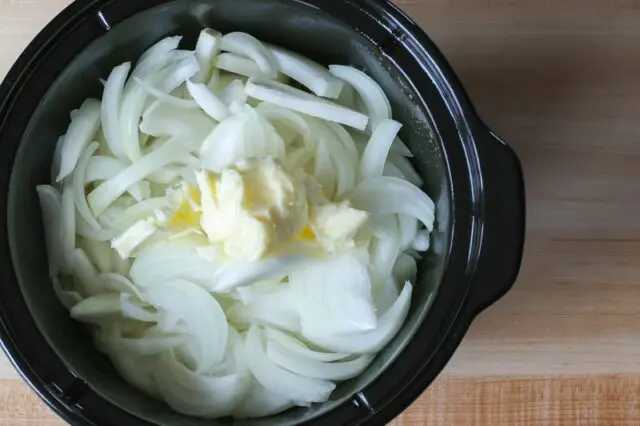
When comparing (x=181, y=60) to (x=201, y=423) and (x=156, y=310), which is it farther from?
(x=201, y=423)

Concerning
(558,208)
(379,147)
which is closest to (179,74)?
(379,147)

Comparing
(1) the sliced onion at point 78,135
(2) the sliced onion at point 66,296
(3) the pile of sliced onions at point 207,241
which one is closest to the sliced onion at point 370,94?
(3) the pile of sliced onions at point 207,241

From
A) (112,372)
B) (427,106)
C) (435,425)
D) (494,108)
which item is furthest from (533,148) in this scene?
(112,372)

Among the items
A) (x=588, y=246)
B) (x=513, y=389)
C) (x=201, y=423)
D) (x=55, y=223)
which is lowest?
(x=513, y=389)

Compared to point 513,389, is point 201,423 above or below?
above

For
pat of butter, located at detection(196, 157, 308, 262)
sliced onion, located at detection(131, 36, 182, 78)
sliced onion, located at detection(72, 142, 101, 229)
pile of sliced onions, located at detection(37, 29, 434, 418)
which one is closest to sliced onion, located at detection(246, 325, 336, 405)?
pile of sliced onions, located at detection(37, 29, 434, 418)

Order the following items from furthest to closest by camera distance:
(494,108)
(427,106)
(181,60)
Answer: (494,108) → (181,60) → (427,106)
